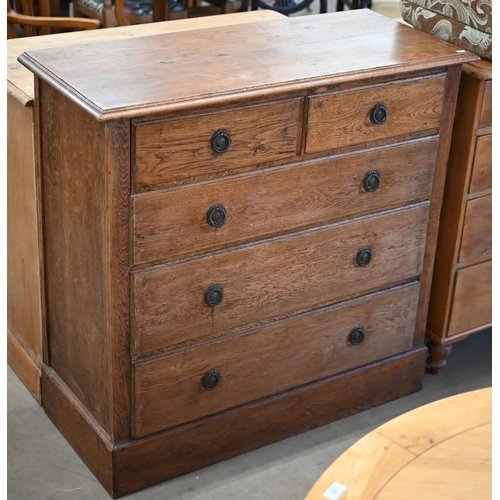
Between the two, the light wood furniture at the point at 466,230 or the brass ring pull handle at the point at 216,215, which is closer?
the brass ring pull handle at the point at 216,215

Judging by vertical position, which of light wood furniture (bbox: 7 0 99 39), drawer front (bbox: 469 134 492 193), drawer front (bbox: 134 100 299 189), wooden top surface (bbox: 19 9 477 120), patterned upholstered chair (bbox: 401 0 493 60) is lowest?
drawer front (bbox: 469 134 492 193)

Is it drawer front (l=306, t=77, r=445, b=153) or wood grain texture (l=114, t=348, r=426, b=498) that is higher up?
drawer front (l=306, t=77, r=445, b=153)

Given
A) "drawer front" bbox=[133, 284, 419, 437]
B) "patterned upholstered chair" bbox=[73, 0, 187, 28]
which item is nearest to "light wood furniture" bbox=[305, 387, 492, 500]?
"drawer front" bbox=[133, 284, 419, 437]

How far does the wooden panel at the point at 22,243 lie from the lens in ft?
8.16

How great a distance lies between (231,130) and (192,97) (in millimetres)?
157

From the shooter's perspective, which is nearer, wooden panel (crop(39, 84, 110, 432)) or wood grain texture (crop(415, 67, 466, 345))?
wooden panel (crop(39, 84, 110, 432))

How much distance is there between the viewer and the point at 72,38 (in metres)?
2.89

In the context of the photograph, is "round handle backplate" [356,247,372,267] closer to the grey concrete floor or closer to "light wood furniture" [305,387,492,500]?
the grey concrete floor

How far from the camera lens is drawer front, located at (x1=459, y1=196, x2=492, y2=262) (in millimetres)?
2727

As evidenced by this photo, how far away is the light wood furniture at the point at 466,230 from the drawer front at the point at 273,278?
140mm

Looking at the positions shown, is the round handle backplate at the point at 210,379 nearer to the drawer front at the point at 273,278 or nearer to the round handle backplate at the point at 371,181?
the drawer front at the point at 273,278

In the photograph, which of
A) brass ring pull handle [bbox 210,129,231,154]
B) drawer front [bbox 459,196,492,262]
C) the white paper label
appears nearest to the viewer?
the white paper label

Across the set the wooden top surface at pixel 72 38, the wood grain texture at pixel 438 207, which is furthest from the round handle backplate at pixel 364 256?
the wooden top surface at pixel 72 38

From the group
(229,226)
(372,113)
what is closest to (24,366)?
(229,226)
